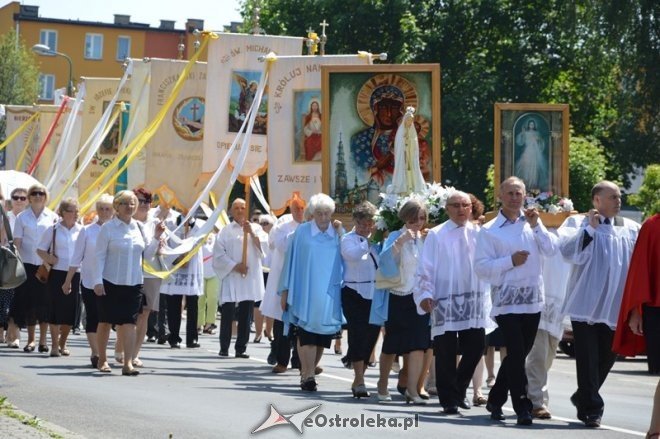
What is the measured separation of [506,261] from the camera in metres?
12.3

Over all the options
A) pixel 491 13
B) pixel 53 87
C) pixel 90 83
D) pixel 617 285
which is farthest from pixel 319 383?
pixel 53 87

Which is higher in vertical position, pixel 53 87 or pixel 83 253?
pixel 53 87

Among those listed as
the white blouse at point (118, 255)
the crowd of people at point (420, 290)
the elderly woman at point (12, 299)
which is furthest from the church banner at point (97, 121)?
the white blouse at point (118, 255)

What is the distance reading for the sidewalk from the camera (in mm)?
9961

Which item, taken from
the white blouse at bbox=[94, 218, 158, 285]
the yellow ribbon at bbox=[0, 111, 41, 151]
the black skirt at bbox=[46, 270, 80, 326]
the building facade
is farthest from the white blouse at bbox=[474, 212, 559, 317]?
the building facade

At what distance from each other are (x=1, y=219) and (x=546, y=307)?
15.0ft

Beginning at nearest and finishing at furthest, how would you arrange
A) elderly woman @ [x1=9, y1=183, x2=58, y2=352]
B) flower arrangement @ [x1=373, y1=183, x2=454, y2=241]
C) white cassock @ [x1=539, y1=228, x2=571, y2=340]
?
white cassock @ [x1=539, y1=228, x2=571, y2=340] → flower arrangement @ [x1=373, y1=183, x2=454, y2=241] → elderly woman @ [x1=9, y1=183, x2=58, y2=352]

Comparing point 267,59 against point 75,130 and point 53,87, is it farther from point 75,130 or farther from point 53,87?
point 53,87

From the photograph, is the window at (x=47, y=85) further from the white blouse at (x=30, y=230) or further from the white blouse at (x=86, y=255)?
the white blouse at (x=86, y=255)

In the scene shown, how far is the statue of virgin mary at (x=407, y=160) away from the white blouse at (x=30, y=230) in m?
4.28

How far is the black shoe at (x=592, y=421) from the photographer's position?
12078 millimetres

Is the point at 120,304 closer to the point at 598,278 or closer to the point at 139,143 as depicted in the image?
the point at 598,278

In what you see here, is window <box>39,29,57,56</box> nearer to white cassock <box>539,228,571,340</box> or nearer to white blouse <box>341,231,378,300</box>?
white blouse <box>341,231,378,300</box>

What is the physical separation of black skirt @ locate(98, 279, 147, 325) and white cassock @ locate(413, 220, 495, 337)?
3.58m
